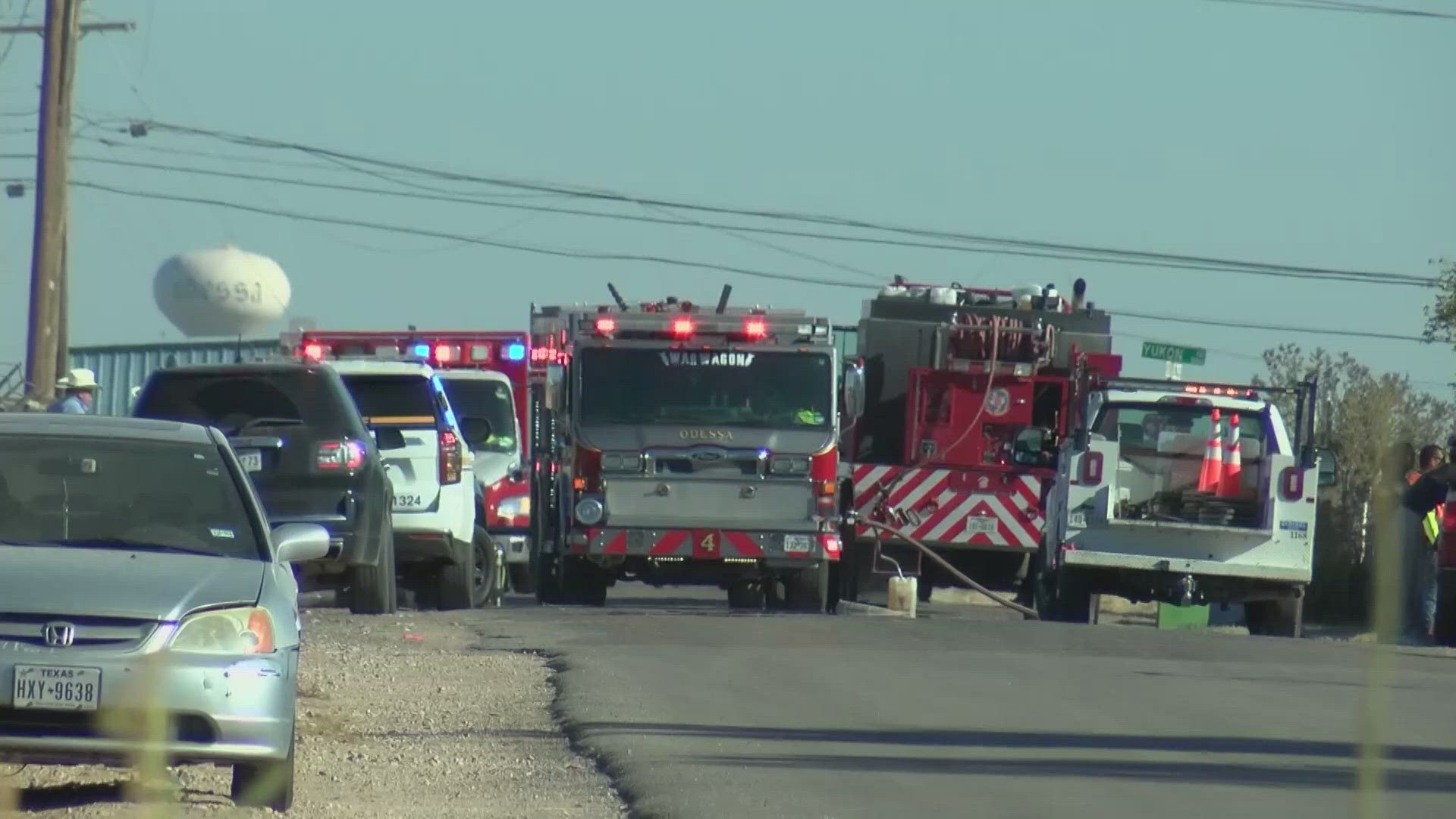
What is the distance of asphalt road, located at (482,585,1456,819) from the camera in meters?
8.60

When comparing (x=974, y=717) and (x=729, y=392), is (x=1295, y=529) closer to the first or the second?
(x=729, y=392)

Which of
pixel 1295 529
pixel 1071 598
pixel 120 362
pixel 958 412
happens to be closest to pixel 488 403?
pixel 958 412

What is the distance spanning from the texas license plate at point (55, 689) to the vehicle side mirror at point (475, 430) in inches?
515

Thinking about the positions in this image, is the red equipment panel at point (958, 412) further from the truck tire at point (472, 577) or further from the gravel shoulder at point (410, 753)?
the gravel shoulder at point (410, 753)

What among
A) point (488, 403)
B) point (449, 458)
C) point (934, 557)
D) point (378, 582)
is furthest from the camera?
point (488, 403)

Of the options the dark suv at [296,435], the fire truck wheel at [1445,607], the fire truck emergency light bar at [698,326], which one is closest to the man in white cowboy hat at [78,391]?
the dark suv at [296,435]

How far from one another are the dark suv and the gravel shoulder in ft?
3.84

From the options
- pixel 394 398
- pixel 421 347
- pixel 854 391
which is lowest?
pixel 394 398

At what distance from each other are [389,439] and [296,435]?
2259 mm

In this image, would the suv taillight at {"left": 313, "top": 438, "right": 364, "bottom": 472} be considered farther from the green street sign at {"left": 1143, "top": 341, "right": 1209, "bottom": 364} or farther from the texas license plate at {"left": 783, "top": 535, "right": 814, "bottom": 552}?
the green street sign at {"left": 1143, "top": 341, "right": 1209, "bottom": 364}

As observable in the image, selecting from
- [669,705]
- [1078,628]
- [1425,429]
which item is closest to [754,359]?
[1078,628]

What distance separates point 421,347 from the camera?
24.2 m

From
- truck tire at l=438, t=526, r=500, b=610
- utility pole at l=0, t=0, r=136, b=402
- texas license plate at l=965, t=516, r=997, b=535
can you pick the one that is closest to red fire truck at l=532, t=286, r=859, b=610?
truck tire at l=438, t=526, r=500, b=610

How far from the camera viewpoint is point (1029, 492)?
23.8 m
